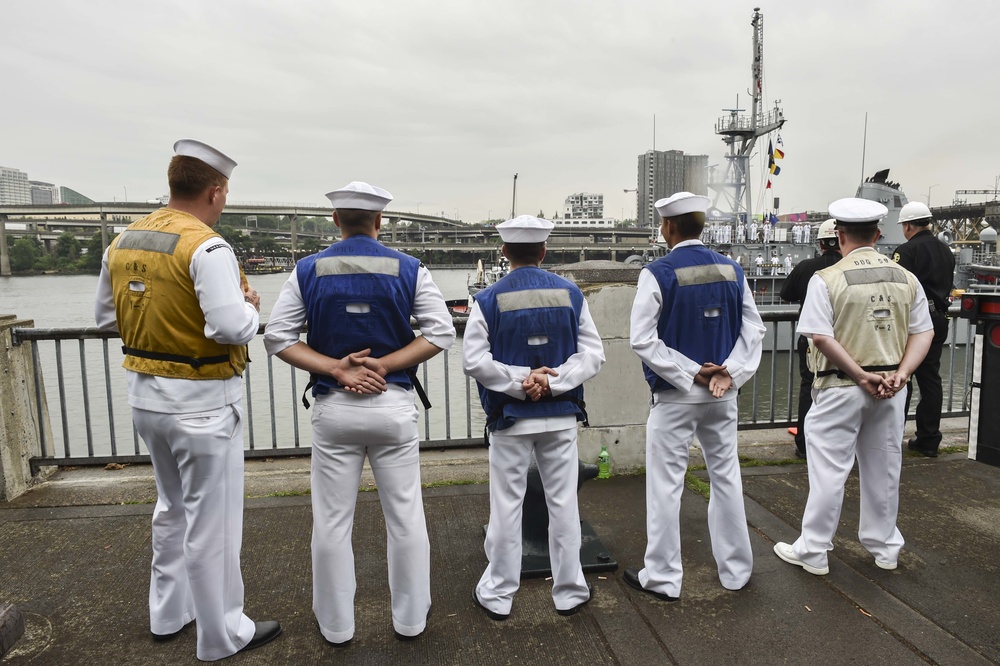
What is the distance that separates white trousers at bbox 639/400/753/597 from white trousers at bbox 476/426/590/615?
0.44 metres

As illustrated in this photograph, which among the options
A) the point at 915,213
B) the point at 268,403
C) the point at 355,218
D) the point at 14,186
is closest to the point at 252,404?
the point at 268,403

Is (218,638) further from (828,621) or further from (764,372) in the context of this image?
(764,372)

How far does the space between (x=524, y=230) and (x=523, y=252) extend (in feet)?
0.36

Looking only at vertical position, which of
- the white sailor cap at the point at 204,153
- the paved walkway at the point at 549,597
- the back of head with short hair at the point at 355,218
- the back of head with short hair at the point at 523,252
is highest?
the white sailor cap at the point at 204,153

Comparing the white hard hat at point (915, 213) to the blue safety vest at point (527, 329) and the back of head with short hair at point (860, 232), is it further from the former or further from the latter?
the blue safety vest at point (527, 329)

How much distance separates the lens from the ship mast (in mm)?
35188

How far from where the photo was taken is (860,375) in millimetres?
3299

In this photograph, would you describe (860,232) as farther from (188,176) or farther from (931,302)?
(188,176)

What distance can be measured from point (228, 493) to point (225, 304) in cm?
80

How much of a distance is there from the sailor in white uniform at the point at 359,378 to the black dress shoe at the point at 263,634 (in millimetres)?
211

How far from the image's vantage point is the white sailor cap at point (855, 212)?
3.35m

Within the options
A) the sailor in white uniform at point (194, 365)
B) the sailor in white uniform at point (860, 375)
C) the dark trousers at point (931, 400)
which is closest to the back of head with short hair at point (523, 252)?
the sailor in white uniform at point (194, 365)

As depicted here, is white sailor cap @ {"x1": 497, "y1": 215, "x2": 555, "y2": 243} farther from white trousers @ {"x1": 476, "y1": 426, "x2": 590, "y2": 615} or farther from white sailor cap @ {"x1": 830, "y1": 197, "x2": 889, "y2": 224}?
white sailor cap @ {"x1": 830, "y1": 197, "x2": 889, "y2": 224}

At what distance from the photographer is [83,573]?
3.39 m
